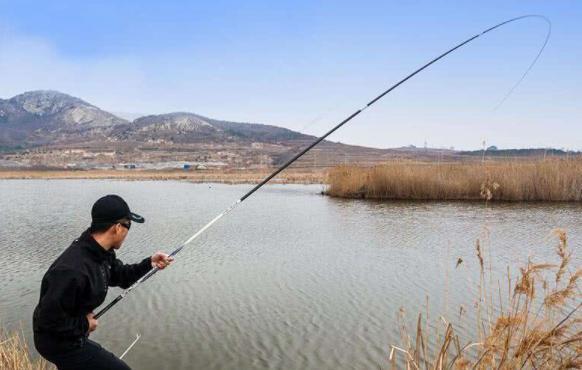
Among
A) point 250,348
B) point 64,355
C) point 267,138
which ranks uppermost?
point 267,138

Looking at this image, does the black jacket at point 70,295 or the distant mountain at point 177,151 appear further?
the distant mountain at point 177,151

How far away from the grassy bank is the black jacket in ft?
61.9

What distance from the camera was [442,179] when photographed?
2286cm

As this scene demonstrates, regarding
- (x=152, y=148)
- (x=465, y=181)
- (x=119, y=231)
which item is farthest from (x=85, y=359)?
(x=152, y=148)

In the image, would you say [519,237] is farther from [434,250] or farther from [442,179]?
[442,179]

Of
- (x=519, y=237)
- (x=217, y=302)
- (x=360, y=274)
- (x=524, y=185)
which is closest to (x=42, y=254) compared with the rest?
(x=217, y=302)

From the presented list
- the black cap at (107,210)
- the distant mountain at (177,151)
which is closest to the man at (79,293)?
the black cap at (107,210)

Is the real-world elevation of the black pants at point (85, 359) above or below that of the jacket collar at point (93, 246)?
below

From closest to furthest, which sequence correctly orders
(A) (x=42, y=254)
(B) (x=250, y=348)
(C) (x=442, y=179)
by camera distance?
1. (B) (x=250, y=348)
2. (A) (x=42, y=254)
3. (C) (x=442, y=179)

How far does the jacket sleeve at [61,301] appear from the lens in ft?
8.95

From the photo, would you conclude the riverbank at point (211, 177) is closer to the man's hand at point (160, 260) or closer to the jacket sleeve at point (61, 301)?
the man's hand at point (160, 260)

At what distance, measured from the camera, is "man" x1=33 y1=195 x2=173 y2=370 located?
2.75m

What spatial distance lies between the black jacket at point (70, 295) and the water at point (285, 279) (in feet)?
7.79

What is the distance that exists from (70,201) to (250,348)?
69.3 ft
